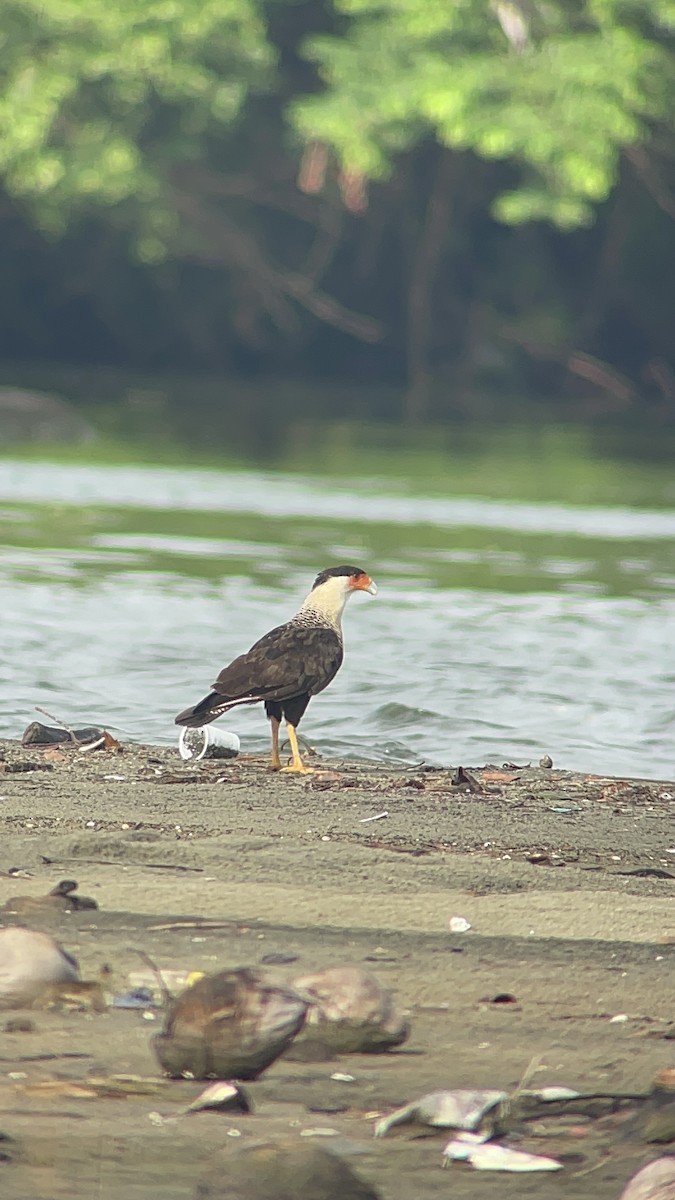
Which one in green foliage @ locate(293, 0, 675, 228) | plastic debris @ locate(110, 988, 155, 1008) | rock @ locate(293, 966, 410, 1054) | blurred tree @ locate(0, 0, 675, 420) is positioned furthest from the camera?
blurred tree @ locate(0, 0, 675, 420)

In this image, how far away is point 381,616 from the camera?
10.4m

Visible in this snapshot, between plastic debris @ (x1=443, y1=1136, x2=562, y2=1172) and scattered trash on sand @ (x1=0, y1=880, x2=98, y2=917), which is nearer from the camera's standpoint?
plastic debris @ (x1=443, y1=1136, x2=562, y2=1172)

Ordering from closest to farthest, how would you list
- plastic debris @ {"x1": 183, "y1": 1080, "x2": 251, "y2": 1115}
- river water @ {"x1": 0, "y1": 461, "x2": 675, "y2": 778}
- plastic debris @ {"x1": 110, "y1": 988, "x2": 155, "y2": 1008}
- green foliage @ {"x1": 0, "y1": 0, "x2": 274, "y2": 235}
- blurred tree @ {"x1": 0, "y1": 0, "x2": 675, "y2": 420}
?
plastic debris @ {"x1": 183, "y1": 1080, "x2": 251, "y2": 1115} → plastic debris @ {"x1": 110, "y1": 988, "x2": 155, "y2": 1008} → river water @ {"x1": 0, "y1": 461, "x2": 675, "y2": 778} → blurred tree @ {"x1": 0, "y1": 0, "x2": 675, "y2": 420} → green foliage @ {"x1": 0, "y1": 0, "x2": 274, "y2": 235}

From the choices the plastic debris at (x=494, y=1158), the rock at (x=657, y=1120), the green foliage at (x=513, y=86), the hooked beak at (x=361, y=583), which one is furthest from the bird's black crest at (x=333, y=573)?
the green foliage at (x=513, y=86)

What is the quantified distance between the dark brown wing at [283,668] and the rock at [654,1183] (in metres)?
3.65

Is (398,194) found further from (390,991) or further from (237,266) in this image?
(390,991)

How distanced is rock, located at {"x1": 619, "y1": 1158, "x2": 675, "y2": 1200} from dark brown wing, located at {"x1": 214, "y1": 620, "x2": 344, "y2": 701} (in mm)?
3647

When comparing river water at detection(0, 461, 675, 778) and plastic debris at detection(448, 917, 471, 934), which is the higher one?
river water at detection(0, 461, 675, 778)

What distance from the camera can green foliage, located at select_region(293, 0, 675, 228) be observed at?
25.9 metres

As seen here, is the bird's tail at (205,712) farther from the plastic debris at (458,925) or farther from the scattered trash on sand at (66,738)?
the plastic debris at (458,925)

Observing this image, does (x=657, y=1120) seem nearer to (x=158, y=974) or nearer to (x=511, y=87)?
(x=158, y=974)

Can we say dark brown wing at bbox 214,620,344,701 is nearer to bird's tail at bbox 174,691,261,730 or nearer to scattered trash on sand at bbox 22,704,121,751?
bird's tail at bbox 174,691,261,730

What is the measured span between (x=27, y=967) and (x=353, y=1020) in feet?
1.76

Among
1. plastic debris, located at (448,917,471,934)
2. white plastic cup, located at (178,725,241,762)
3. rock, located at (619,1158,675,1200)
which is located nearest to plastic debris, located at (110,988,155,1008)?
plastic debris, located at (448,917,471,934)
